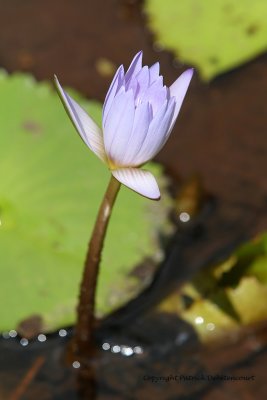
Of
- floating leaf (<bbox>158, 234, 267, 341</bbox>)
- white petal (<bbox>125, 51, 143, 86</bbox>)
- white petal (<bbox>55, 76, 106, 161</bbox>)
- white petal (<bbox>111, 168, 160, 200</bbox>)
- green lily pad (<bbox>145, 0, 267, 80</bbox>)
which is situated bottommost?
floating leaf (<bbox>158, 234, 267, 341</bbox>)

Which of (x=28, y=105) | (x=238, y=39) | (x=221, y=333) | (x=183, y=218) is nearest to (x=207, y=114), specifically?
(x=238, y=39)

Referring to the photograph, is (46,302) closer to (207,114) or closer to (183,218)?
(183,218)

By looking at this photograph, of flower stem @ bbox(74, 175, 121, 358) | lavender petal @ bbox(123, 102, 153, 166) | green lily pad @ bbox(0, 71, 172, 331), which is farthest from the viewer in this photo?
green lily pad @ bbox(0, 71, 172, 331)

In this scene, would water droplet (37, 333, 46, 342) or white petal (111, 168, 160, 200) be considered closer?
white petal (111, 168, 160, 200)

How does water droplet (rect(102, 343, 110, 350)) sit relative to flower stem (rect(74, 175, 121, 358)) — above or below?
below

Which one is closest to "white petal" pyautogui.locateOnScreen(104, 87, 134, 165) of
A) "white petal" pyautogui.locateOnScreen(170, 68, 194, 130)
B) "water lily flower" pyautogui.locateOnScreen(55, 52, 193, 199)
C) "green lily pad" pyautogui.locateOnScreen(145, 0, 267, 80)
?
"water lily flower" pyautogui.locateOnScreen(55, 52, 193, 199)

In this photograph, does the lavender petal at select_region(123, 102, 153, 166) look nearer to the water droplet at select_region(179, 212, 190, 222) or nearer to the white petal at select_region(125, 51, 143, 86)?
the white petal at select_region(125, 51, 143, 86)
